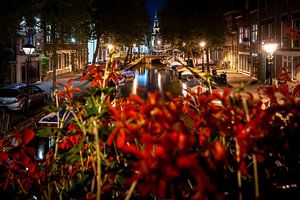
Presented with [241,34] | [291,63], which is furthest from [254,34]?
[291,63]

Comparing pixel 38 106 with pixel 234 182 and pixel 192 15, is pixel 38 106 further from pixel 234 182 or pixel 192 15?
pixel 192 15

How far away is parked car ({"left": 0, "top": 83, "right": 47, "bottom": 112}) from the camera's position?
20688 millimetres

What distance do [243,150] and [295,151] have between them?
1178 mm

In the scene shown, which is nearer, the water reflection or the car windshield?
the car windshield

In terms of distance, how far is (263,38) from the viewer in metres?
38.7

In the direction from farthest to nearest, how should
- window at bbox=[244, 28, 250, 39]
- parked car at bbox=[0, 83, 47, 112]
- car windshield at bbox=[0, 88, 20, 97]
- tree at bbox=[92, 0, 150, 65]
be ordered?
tree at bbox=[92, 0, 150, 65] < window at bbox=[244, 28, 250, 39] < car windshield at bbox=[0, 88, 20, 97] < parked car at bbox=[0, 83, 47, 112]

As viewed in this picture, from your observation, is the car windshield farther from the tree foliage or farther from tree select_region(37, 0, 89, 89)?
the tree foliage

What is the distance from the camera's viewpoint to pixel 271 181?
185 inches

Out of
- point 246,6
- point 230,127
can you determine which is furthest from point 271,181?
point 246,6

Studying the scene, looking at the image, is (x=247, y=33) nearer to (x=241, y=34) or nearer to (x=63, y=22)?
(x=241, y=34)

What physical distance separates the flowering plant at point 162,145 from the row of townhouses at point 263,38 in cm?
2058

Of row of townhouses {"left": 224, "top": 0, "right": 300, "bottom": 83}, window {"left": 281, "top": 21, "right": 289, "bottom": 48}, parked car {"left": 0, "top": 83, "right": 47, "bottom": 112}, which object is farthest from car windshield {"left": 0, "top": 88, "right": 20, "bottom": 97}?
window {"left": 281, "top": 21, "right": 289, "bottom": 48}

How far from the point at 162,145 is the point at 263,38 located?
37.6 m

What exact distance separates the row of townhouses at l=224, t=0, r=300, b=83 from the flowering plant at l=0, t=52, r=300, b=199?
20580 mm
